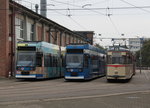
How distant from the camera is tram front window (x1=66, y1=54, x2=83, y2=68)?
25484 mm

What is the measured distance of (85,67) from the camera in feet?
84.2

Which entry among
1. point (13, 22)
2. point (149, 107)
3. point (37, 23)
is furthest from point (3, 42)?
point (149, 107)

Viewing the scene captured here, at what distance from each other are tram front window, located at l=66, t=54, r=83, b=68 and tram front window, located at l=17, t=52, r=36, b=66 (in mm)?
3091

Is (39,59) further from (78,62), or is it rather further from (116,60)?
(116,60)

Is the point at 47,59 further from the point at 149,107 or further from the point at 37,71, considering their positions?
the point at 149,107

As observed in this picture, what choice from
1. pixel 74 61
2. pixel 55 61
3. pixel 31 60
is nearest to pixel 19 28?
pixel 55 61

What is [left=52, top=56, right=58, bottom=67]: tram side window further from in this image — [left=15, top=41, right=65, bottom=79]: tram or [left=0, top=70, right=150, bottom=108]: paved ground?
[left=0, top=70, right=150, bottom=108]: paved ground

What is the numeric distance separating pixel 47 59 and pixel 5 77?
18.4ft

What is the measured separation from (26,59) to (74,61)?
4.28 m

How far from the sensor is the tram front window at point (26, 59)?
26250 mm

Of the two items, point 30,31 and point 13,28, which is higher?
point 30,31

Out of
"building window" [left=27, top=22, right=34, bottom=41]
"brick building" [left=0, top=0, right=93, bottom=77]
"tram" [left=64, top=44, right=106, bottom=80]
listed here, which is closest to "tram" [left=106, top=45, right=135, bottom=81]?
"tram" [left=64, top=44, right=106, bottom=80]

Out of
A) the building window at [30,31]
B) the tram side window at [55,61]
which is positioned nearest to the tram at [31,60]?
the tram side window at [55,61]

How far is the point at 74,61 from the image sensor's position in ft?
84.2
